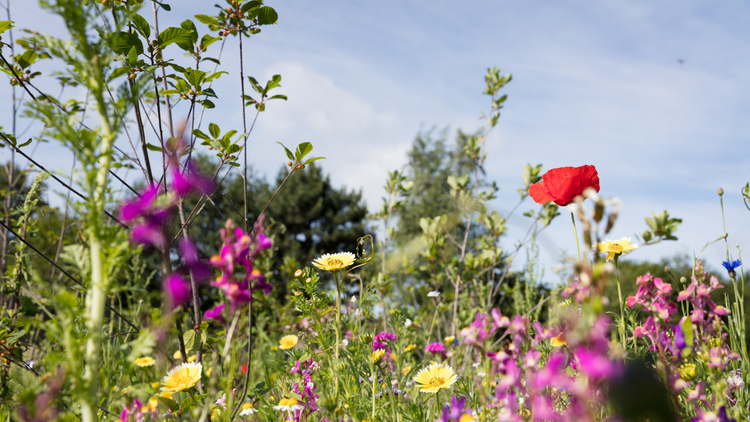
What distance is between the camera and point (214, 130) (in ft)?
5.99

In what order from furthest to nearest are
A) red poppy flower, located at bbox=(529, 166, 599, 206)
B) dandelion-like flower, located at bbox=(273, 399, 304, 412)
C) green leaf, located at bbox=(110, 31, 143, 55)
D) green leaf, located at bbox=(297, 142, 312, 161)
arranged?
green leaf, located at bbox=(297, 142, 312, 161) < red poppy flower, located at bbox=(529, 166, 599, 206) < green leaf, located at bbox=(110, 31, 143, 55) < dandelion-like flower, located at bbox=(273, 399, 304, 412)

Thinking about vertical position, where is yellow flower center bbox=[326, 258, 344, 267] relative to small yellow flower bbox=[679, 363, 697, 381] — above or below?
above

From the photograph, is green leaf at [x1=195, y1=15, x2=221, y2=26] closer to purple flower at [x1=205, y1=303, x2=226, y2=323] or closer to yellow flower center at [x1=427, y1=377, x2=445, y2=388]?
purple flower at [x1=205, y1=303, x2=226, y2=323]

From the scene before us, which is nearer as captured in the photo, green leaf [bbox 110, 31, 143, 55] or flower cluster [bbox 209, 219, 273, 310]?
flower cluster [bbox 209, 219, 273, 310]

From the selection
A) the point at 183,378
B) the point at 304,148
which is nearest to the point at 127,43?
the point at 304,148

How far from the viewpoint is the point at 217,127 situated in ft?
5.99

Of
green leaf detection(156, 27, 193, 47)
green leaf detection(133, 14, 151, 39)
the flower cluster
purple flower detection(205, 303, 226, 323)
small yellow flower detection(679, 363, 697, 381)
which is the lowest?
small yellow flower detection(679, 363, 697, 381)

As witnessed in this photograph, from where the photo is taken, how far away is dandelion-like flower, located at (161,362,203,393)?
1465 mm

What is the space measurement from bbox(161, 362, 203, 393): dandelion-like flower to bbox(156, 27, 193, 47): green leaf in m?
1.29

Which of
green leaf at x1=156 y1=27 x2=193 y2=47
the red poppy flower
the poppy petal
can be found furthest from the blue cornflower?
green leaf at x1=156 y1=27 x2=193 y2=47

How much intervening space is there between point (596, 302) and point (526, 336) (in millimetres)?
367

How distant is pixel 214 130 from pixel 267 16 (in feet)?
1.89

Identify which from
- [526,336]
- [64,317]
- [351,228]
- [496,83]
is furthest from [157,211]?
[351,228]

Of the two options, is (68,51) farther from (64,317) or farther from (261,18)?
(261,18)
